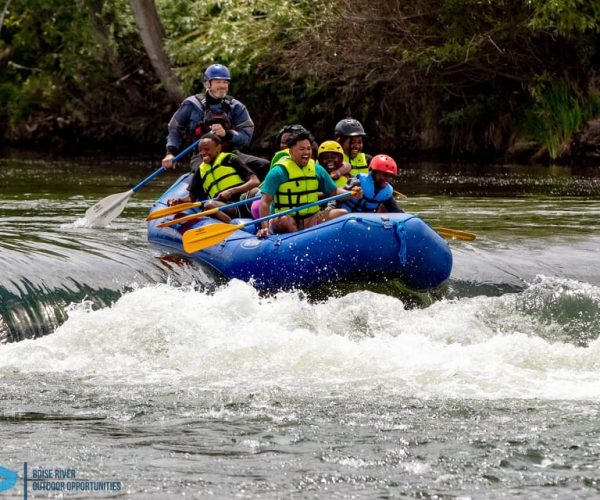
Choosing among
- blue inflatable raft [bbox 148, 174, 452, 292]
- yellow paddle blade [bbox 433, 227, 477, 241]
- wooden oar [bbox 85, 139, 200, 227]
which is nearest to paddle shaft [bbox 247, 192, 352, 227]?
blue inflatable raft [bbox 148, 174, 452, 292]

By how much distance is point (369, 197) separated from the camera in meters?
8.84

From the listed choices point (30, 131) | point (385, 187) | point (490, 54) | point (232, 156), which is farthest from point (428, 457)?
point (30, 131)

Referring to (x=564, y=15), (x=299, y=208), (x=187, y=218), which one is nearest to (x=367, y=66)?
(x=564, y=15)

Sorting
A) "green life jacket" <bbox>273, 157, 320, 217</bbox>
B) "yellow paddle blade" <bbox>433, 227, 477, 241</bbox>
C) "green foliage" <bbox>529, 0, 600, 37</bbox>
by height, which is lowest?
"yellow paddle blade" <bbox>433, 227, 477, 241</bbox>

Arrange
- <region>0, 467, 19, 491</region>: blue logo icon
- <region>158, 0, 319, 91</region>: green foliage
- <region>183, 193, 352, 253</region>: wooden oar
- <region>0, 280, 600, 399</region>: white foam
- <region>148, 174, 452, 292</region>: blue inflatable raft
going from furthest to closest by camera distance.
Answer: <region>158, 0, 319, 91</region>: green foliage
<region>183, 193, 352, 253</region>: wooden oar
<region>148, 174, 452, 292</region>: blue inflatable raft
<region>0, 280, 600, 399</region>: white foam
<region>0, 467, 19, 491</region>: blue logo icon

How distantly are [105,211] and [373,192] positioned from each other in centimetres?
352

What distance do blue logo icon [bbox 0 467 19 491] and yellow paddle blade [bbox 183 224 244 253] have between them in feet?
12.4

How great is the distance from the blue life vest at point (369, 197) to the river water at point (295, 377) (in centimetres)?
67

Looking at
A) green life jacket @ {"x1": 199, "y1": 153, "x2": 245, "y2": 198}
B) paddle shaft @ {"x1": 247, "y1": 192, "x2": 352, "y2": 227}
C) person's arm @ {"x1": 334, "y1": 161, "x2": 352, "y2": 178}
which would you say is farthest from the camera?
green life jacket @ {"x1": 199, "y1": 153, "x2": 245, "y2": 198}

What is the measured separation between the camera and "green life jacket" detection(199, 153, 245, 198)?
988 cm

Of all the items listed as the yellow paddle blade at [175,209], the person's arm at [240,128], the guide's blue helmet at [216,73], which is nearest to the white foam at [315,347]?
the yellow paddle blade at [175,209]

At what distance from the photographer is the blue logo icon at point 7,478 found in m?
5.13

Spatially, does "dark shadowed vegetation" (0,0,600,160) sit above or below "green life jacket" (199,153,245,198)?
above

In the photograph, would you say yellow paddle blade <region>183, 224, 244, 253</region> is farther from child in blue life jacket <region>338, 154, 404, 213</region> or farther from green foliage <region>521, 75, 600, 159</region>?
green foliage <region>521, 75, 600, 159</region>
